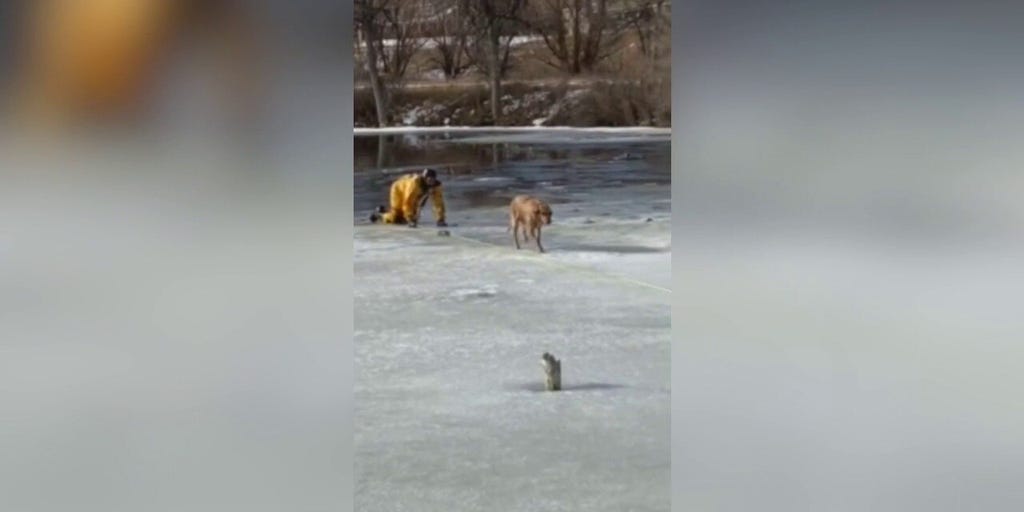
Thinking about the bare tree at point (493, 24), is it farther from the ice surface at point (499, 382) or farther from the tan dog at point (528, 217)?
the ice surface at point (499, 382)

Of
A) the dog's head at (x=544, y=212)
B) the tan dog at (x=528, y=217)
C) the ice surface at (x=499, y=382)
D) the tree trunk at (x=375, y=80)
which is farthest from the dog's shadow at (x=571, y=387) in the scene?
the tree trunk at (x=375, y=80)

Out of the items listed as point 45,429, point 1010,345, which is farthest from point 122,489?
point 1010,345

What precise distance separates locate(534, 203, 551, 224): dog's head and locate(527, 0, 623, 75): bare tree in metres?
0.52

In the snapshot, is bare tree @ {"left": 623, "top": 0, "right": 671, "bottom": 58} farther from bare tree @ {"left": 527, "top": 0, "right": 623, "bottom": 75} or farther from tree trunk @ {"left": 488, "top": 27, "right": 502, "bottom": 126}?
tree trunk @ {"left": 488, "top": 27, "right": 502, "bottom": 126}

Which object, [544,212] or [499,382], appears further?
[544,212]

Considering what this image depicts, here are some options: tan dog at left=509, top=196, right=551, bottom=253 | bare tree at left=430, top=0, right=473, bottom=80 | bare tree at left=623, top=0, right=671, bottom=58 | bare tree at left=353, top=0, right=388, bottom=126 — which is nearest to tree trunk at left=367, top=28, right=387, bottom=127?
bare tree at left=353, top=0, right=388, bottom=126

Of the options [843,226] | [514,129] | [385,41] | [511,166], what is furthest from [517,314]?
[843,226]

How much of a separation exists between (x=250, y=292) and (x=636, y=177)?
1.50m

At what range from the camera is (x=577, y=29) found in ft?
18.3

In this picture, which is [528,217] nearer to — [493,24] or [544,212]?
[544,212]

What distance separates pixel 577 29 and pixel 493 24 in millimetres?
320

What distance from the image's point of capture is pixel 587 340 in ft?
18.0

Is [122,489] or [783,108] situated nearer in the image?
[122,489]

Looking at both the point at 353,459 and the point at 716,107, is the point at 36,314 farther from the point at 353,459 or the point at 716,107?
the point at 716,107
